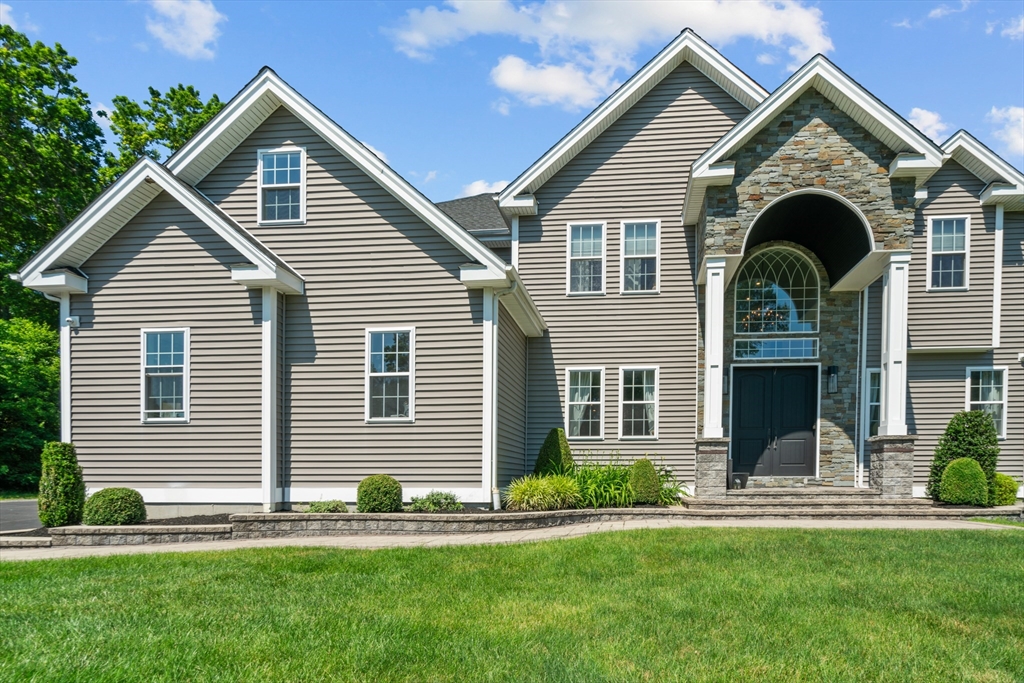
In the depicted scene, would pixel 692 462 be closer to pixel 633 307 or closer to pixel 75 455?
pixel 633 307

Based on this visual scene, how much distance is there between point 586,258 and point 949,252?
26.4 ft

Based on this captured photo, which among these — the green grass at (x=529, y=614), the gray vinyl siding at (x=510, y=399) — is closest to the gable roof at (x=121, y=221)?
the gray vinyl siding at (x=510, y=399)

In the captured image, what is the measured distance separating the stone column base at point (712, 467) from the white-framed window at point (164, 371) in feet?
31.9

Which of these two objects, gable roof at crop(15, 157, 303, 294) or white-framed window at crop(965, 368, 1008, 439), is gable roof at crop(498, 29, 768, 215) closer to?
gable roof at crop(15, 157, 303, 294)

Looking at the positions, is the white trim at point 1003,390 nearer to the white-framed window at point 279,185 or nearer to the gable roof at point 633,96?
the gable roof at point 633,96

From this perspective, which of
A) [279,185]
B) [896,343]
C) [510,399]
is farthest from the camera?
[510,399]

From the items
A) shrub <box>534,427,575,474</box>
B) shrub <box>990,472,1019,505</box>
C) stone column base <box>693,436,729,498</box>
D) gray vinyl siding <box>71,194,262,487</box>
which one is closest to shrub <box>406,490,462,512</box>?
shrub <box>534,427,575,474</box>

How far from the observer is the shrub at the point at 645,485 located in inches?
521

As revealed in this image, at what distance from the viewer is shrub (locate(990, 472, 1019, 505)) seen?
13.9 metres

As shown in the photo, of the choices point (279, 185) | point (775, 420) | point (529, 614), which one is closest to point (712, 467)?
point (775, 420)

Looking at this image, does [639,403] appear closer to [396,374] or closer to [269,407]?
[396,374]

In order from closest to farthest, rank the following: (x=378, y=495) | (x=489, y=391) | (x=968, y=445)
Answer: (x=378, y=495) < (x=489, y=391) < (x=968, y=445)

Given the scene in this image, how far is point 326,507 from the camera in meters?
11.6

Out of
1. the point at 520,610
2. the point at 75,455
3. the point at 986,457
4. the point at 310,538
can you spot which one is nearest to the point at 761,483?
the point at 986,457
